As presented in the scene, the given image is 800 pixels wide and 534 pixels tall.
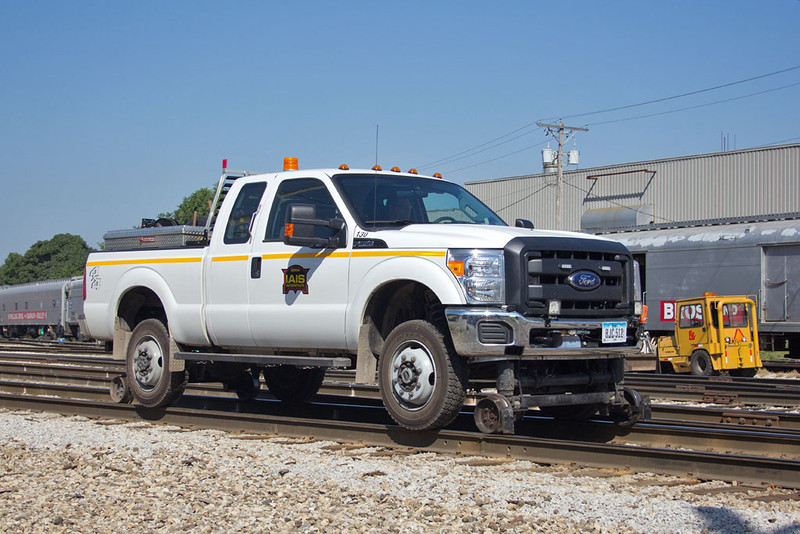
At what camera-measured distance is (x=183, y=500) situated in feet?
18.8

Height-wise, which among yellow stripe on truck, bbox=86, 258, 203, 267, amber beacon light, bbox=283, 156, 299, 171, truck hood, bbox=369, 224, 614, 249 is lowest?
yellow stripe on truck, bbox=86, 258, 203, 267

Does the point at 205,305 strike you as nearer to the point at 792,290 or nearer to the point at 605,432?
the point at 605,432

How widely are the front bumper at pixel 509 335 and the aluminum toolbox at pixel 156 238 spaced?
355cm

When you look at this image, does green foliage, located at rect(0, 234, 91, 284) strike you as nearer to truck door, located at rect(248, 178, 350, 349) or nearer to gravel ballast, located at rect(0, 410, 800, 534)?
truck door, located at rect(248, 178, 350, 349)

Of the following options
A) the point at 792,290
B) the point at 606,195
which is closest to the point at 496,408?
the point at 792,290

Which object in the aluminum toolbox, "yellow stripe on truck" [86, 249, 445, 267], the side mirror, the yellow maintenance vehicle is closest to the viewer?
"yellow stripe on truck" [86, 249, 445, 267]

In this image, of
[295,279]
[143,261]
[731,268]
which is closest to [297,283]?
[295,279]

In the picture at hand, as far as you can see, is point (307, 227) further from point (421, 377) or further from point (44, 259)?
point (44, 259)

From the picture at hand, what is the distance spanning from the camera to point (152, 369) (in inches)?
379

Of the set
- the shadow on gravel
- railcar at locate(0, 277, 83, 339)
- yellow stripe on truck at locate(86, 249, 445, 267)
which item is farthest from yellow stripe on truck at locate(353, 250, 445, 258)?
railcar at locate(0, 277, 83, 339)

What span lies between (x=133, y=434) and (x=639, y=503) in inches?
207

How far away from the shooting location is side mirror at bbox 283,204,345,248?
752cm

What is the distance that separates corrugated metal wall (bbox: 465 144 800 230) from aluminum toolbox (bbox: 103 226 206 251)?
32.5 m

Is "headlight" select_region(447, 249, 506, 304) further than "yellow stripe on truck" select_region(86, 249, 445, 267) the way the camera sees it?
No
